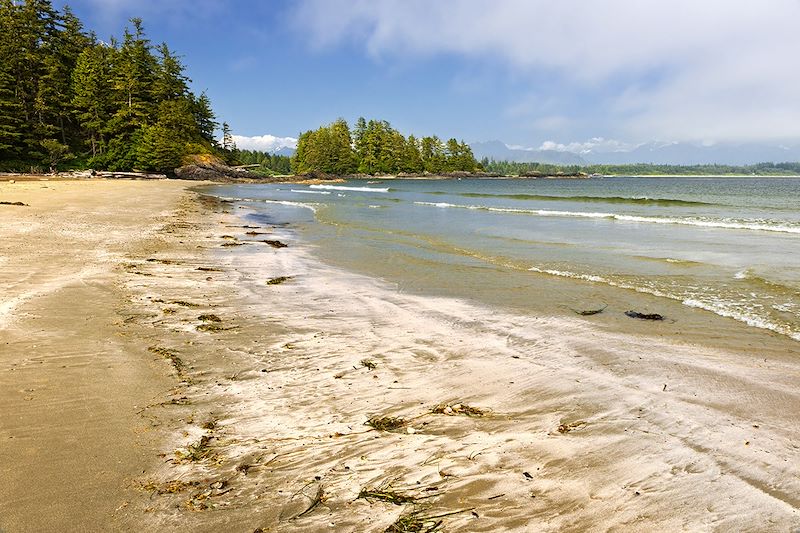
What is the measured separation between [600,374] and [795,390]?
199 centimetres

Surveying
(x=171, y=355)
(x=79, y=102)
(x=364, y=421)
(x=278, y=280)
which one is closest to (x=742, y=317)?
(x=364, y=421)

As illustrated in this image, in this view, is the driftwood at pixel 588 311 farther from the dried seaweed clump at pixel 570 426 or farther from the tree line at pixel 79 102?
the tree line at pixel 79 102

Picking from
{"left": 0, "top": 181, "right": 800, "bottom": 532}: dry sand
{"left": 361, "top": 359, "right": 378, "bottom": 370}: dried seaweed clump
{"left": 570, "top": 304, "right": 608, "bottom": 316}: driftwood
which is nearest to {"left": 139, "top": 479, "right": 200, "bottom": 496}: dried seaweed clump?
{"left": 0, "top": 181, "right": 800, "bottom": 532}: dry sand

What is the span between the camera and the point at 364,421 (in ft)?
12.8

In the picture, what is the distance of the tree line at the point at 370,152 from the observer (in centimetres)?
13088

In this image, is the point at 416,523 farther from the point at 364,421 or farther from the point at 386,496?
the point at 364,421

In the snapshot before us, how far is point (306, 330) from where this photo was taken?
650cm

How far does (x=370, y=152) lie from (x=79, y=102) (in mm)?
87353

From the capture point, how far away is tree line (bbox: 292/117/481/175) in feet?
429

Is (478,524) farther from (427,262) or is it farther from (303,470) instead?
(427,262)

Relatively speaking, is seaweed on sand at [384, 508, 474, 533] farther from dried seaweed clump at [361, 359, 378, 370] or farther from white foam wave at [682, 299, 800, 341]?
white foam wave at [682, 299, 800, 341]

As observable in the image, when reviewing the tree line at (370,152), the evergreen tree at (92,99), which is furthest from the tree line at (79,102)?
the tree line at (370,152)

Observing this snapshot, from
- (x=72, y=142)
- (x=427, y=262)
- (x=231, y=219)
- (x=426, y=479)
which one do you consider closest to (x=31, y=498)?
(x=426, y=479)

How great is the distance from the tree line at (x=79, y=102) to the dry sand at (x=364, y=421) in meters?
64.3
